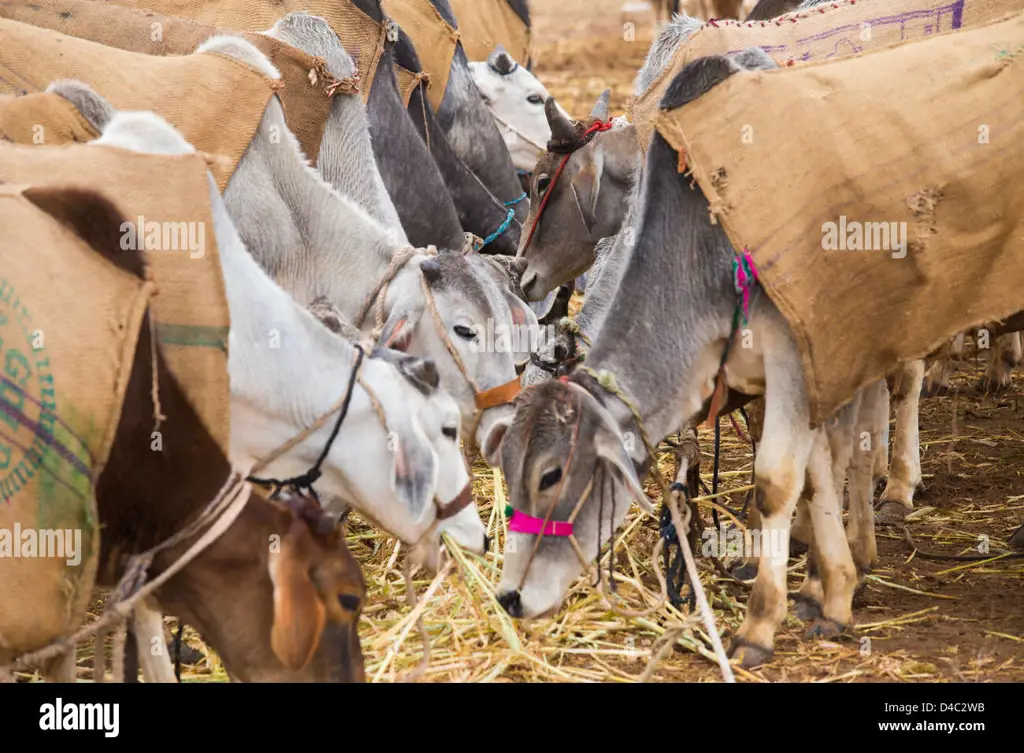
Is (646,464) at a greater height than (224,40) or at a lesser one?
lesser

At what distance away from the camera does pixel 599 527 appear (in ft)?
14.9

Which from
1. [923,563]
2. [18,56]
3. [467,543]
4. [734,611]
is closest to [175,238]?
[467,543]

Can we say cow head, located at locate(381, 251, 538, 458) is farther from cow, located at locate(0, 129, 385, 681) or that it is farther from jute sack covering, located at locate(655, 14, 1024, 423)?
cow, located at locate(0, 129, 385, 681)

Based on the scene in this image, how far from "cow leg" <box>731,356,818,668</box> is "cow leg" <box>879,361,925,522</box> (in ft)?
5.94

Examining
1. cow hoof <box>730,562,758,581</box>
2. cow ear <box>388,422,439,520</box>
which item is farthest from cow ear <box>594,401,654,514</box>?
cow hoof <box>730,562,758,581</box>

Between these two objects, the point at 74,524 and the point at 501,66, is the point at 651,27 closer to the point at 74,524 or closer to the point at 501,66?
the point at 501,66

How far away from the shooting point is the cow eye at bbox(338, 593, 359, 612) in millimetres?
3400

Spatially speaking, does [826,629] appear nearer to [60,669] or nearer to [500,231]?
[60,669]

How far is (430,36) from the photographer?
7.83 metres

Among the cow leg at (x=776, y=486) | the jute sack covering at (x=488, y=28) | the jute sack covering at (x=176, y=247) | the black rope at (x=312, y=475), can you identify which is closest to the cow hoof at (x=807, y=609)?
the cow leg at (x=776, y=486)

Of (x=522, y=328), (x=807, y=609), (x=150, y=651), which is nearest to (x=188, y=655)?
(x=150, y=651)

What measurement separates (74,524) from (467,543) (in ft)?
5.02

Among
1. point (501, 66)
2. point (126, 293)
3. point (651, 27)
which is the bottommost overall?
point (126, 293)

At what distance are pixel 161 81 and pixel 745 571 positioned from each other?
3019 mm
